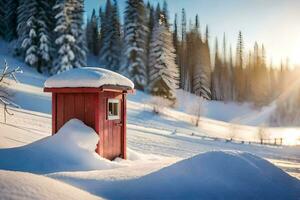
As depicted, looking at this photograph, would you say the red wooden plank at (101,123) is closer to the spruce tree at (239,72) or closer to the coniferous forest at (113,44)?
the coniferous forest at (113,44)

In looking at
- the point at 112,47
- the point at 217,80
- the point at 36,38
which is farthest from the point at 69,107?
the point at 217,80

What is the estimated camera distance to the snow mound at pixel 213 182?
7.25 m

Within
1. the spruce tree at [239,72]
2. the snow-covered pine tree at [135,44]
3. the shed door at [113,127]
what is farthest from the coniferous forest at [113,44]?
the shed door at [113,127]

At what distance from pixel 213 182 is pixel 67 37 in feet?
98.4

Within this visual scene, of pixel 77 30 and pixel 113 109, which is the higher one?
pixel 77 30

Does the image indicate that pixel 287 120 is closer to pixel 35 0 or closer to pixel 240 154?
pixel 35 0

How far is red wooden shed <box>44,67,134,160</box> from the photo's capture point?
1076 centimetres

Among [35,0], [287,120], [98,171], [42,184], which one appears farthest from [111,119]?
[287,120]

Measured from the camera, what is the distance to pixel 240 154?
8820mm

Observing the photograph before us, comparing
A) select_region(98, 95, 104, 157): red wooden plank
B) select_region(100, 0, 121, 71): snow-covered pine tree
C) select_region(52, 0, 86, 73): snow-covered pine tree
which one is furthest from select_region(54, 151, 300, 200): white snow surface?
select_region(100, 0, 121, 71): snow-covered pine tree

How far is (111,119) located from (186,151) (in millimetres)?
7207

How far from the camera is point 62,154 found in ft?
31.8

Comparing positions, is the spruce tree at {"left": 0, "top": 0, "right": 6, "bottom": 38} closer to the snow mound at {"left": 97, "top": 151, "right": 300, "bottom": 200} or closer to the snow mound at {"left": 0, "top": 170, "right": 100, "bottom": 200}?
the snow mound at {"left": 97, "top": 151, "right": 300, "bottom": 200}

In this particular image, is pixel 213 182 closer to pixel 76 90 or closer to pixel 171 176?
pixel 171 176
